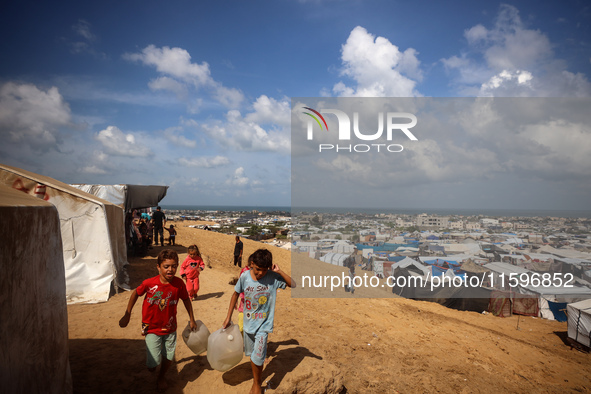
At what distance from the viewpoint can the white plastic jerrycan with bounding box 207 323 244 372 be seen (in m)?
3.13

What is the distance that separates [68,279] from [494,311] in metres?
13.5

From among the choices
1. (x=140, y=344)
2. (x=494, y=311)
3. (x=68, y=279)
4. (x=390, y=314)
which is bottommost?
(x=494, y=311)

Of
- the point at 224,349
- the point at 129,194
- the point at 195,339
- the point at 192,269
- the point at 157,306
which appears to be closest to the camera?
the point at 157,306

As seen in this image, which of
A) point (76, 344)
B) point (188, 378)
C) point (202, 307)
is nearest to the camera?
point (188, 378)

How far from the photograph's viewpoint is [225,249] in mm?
17391

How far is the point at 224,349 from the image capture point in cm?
314

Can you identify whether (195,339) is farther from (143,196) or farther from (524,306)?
(524,306)

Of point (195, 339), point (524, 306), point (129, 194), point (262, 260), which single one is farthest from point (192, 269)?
point (524, 306)

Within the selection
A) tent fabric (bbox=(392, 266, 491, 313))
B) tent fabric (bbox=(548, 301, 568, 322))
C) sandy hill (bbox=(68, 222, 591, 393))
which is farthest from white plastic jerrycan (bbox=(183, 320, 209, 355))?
tent fabric (bbox=(548, 301, 568, 322))

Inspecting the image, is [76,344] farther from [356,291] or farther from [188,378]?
[356,291]

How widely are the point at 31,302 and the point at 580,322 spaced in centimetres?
1138

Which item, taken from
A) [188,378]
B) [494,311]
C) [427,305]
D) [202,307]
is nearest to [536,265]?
[494,311]

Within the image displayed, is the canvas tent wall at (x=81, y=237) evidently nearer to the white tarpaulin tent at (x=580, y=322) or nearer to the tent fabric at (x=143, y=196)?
the tent fabric at (x=143, y=196)

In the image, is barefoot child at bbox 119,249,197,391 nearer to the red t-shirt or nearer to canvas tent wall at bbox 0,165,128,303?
the red t-shirt
